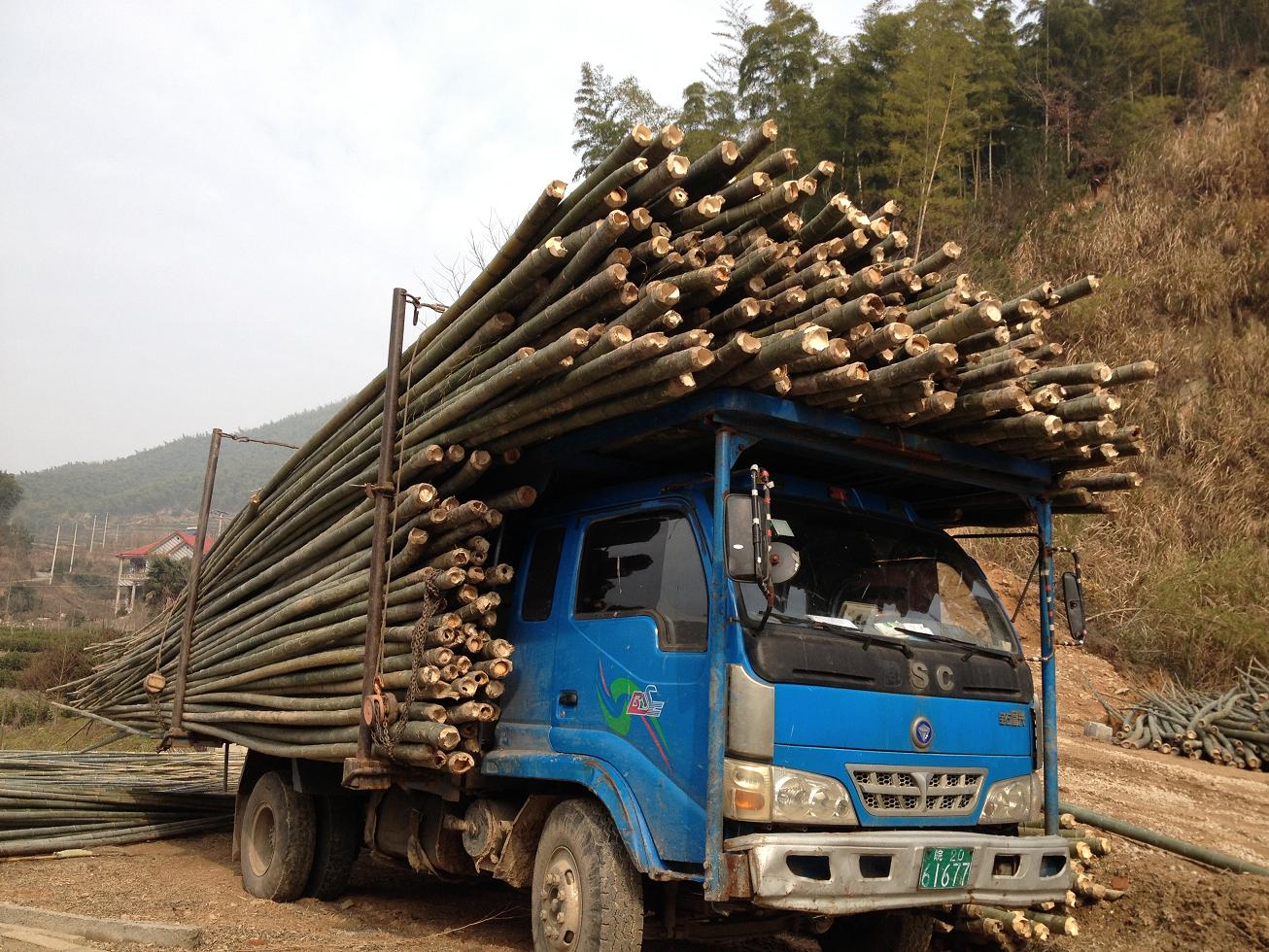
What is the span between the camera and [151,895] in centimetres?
711

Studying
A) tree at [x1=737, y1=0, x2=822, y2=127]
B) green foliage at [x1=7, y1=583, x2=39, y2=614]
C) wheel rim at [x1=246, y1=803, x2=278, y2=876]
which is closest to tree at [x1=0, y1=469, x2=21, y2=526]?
green foliage at [x1=7, y1=583, x2=39, y2=614]

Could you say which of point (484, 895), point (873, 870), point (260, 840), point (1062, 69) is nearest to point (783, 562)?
point (873, 870)

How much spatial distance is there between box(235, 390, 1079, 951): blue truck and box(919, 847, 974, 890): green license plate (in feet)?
0.05

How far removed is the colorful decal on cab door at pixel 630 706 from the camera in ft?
15.3

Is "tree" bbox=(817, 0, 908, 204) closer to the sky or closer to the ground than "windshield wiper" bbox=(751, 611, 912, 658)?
closer to the sky

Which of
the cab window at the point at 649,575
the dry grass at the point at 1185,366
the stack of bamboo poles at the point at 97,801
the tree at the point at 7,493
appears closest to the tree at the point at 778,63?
the dry grass at the point at 1185,366

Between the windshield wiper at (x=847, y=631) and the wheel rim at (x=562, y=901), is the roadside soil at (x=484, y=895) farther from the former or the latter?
the windshield wiper at (x=847, y=631)

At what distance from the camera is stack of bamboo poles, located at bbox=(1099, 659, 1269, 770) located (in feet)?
38.0

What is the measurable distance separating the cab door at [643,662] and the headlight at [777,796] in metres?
0.18

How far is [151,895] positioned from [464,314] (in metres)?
4.55

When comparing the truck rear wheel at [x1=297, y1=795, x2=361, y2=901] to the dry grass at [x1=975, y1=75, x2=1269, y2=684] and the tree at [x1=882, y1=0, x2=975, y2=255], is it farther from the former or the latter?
the tree at [x1=882, y1=0, x2=975, y2=255]

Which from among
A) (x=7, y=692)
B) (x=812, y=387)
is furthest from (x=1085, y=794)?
(x=7, y=692)

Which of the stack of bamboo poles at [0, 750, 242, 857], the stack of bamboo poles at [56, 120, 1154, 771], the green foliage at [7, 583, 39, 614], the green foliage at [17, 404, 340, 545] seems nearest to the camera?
the stack of bamboo poles at [56, 120, 1154, 771]

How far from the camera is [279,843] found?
7195mm
